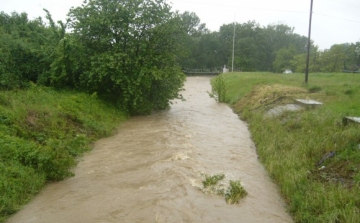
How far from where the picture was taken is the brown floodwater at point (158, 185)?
6824 millimetres

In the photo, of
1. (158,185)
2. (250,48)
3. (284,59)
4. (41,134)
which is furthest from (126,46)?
(284,59)

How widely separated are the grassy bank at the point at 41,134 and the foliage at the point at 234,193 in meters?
4.23

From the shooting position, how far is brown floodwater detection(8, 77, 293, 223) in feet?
22.4

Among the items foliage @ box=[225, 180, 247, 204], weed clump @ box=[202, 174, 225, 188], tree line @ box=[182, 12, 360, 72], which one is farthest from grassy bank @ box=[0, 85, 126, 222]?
tree line @ box=[182, 12, 360, 72]

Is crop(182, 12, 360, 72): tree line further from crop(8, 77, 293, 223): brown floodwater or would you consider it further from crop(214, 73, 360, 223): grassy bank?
crop(8, 77, 293, 223): brown floodwater

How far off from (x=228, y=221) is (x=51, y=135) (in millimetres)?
6968

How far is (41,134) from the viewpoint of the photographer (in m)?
10.5

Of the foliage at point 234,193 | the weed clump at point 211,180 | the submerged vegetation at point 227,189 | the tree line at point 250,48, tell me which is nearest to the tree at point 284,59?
the tree line at point 250,48

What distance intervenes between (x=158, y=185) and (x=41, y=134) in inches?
185

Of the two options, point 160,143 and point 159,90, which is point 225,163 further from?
point 159,90

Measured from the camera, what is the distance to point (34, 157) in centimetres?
834

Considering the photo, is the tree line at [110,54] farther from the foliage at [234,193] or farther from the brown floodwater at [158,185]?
the foliage at [234,193]

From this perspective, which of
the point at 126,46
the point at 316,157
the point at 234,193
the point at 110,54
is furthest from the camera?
the point at 126,46

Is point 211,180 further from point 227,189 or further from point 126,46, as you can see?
point 126,46
